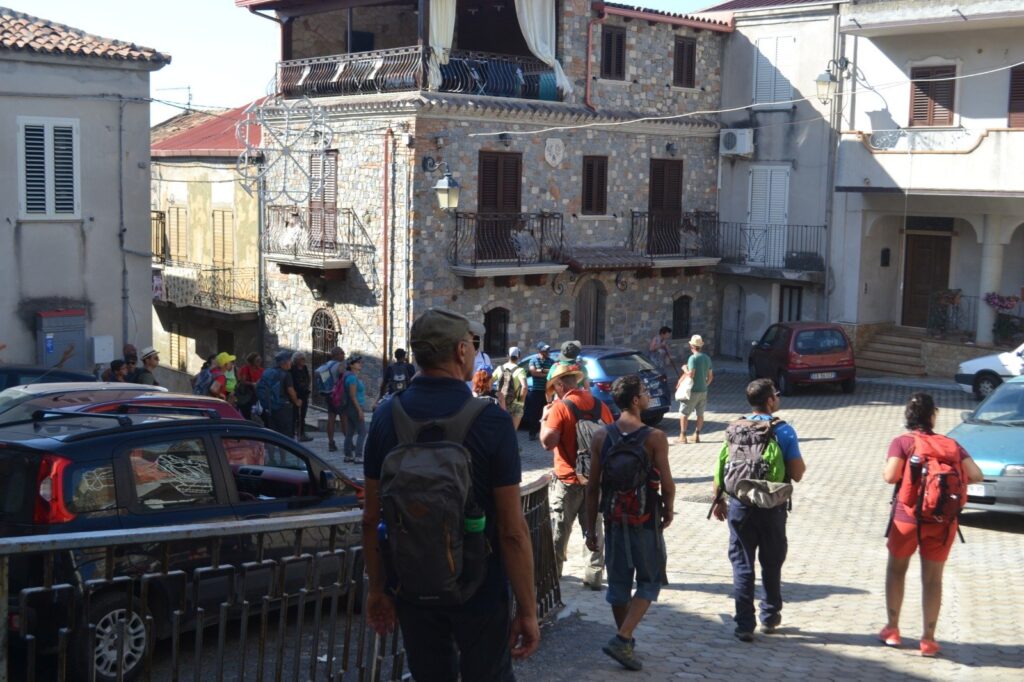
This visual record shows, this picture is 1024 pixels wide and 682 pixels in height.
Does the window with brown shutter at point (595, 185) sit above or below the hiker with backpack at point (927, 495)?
above

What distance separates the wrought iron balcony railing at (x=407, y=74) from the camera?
23891 mm

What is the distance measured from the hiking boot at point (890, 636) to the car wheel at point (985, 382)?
16492mm

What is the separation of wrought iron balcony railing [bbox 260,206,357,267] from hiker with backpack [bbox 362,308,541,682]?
67.8 feet

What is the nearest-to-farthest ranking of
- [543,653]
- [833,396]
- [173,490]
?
[543,653], [173,490], [833,396]

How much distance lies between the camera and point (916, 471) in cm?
796

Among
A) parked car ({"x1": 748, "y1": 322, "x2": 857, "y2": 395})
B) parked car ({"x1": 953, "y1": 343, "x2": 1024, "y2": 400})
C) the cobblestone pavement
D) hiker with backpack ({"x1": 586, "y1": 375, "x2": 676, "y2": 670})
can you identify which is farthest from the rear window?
hiker with backpack ({"x1": 586, "y1": 375, "x2": 676, "y2": 670})

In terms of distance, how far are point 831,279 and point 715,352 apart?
3919mm

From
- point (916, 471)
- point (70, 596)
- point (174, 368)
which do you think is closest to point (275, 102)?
point (174, 368)

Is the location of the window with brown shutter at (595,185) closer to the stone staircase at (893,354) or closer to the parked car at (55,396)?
the stone staircase at (893,354)

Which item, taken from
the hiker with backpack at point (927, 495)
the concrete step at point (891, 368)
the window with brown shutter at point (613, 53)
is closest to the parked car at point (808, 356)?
the concrete step at point (891, 368)

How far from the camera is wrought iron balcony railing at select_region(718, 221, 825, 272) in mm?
28547

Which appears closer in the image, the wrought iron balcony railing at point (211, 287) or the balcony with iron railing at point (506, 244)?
the balcony with iron railing at point (506, 244)

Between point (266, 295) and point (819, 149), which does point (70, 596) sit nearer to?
point (266, 295)

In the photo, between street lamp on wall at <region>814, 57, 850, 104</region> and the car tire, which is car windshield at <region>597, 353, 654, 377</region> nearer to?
street lamp on wall at <region>814, 57, 850, 104</region>
